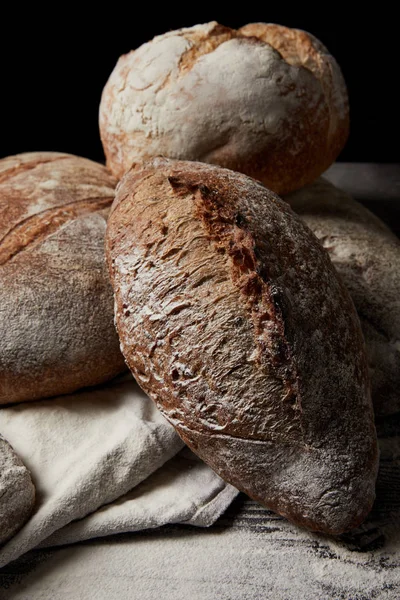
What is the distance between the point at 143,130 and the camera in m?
1.86

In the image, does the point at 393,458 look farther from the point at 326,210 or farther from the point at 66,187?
the point at 66,187

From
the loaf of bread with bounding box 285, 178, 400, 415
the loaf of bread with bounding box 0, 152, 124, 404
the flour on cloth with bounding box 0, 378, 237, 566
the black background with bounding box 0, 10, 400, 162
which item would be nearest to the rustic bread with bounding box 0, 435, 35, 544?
the flour on cloth with bounding box 0, 378, 237, 566

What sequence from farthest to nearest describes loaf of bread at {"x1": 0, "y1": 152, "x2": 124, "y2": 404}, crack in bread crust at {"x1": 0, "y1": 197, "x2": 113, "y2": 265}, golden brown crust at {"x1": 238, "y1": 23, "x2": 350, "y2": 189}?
golden brown crust at {"x1": 238, "y1": 23, "x2": 350, "y2": 189}, crack in bread crust at {"x1": 0, "y1": 197, "x2": 113, "y2": 265}, loaf of bread at {"x1": 0, "y1": 152, "x2": 124, "y2": 404}

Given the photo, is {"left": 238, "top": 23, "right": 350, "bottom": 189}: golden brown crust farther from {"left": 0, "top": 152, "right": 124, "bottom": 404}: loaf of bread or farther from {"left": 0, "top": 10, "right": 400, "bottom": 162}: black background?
{"left": 0, "top": 10, "right": 400, "bottom": 162}: black background

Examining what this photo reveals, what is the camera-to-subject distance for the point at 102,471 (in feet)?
4.69

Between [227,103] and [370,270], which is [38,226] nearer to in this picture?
[227,103]

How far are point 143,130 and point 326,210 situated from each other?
52 centimetres

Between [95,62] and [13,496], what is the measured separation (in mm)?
2162

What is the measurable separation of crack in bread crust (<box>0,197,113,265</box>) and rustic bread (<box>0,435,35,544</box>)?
19.7 inches

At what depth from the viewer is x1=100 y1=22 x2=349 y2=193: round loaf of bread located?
5.93 feet

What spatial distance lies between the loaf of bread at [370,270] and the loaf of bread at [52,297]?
1.80 feet

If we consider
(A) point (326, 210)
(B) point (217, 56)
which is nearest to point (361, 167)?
(A) point (326, 210)

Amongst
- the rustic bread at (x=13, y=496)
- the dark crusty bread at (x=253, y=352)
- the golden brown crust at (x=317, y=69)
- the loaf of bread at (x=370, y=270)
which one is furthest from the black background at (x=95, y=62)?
the rustic bread at (x=13, y=496)

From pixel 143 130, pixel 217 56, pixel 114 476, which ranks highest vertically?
pixel 217 56
